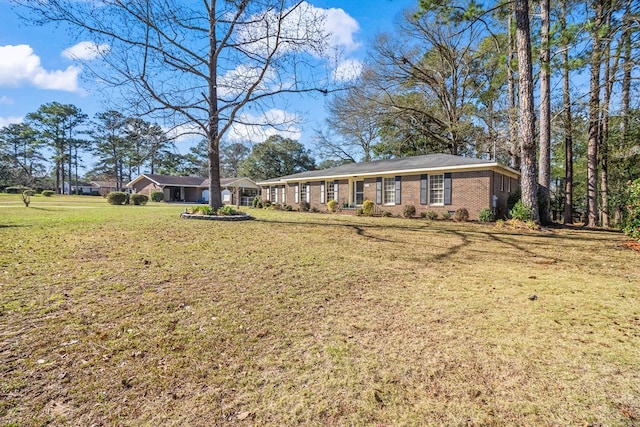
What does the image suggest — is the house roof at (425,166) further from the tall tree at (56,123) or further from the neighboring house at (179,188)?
the tall tree at (56,123)

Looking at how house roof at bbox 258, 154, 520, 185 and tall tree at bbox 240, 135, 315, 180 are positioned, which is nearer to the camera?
house roof at bbox 258, 154, 520, 185

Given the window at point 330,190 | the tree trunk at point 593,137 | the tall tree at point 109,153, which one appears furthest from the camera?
the tall tree at point 109,153

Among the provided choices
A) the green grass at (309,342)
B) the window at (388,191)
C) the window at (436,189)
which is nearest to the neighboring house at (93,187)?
the window at (388,191)

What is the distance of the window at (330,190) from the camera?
20.3 meters

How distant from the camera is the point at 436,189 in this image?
607 inches

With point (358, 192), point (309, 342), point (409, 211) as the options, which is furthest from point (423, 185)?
point (309, 342)

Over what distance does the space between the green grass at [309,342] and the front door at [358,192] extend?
1370 cm

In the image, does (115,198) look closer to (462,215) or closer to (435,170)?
(435,170)

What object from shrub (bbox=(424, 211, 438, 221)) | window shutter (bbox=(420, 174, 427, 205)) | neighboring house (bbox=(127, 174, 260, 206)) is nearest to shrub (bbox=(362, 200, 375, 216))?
window shutter (bbox=(420, 174, 427, 205))

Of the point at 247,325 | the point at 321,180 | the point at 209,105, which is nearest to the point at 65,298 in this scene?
the point at 247,325

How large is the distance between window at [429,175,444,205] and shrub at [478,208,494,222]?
218cm

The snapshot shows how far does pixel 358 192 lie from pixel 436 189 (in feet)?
16.8

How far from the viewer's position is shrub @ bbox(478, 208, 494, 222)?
13.1m

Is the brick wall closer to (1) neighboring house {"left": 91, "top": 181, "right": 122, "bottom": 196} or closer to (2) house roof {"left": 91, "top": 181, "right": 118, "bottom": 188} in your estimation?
(1) neighboring house {"left": 91, "top": 181, "right": 122, "bottom": 196}
